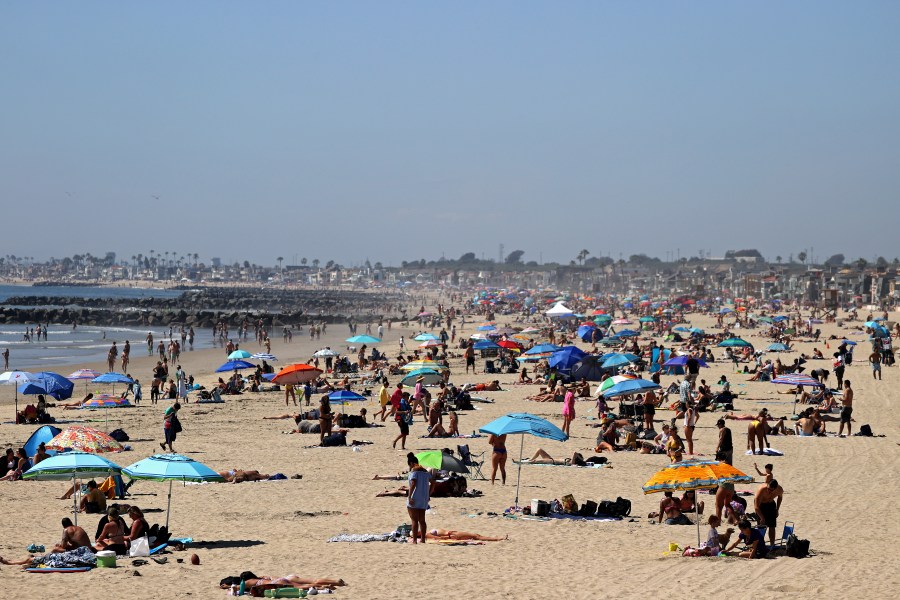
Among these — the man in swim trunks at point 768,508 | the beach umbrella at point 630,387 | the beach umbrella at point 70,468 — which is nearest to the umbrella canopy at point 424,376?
the beach umbrella at point 630,387

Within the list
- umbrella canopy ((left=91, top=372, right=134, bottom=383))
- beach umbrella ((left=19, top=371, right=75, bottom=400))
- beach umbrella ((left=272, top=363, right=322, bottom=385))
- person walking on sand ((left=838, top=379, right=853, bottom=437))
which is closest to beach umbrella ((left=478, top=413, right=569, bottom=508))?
person walking on sand ((left=838, top=379, right=853, bottom=437))

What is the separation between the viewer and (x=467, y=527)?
38.3ft

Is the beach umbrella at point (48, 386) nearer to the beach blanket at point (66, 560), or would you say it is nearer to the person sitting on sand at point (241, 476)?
the person sitting on sand at point (241, 476)

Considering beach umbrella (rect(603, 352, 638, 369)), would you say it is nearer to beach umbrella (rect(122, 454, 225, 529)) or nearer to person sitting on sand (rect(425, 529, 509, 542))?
person sitting on sand (rect(425, 529, 509, 542))

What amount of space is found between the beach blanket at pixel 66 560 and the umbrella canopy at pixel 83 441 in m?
3.34

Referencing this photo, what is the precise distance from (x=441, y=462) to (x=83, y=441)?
4.68 m

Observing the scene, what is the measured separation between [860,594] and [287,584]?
495cm

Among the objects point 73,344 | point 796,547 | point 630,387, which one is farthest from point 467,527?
point 73,344

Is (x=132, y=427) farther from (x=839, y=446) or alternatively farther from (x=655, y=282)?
(x=655, y=282)

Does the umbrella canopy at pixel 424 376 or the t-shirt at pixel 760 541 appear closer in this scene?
the t-shirt at pixel 760 541

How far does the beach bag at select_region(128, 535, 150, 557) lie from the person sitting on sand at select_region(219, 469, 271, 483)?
4400mm

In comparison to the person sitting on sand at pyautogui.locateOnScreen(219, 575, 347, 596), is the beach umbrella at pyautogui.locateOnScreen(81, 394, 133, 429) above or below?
below

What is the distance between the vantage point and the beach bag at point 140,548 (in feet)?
33.1

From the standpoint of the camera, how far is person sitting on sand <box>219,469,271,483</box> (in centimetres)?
1464
